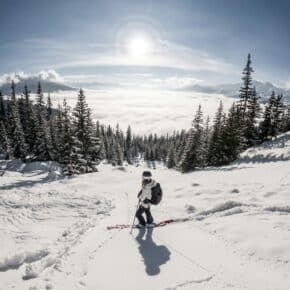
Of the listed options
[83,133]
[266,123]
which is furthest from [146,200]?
[266,123]

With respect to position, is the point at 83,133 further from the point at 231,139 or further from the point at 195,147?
the point at 231,139

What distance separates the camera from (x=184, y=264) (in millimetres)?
6805

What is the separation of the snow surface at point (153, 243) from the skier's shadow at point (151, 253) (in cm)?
3

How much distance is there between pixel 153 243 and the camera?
833 centimetres

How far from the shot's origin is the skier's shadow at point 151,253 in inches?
266

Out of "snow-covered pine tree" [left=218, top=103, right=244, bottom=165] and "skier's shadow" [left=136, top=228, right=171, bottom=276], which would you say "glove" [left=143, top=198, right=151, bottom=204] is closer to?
"skier's shadow" [left=136, top=228, right=171, bottom=276]

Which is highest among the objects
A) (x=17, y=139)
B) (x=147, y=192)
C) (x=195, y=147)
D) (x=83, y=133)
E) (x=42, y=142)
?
(x=83, y=133)

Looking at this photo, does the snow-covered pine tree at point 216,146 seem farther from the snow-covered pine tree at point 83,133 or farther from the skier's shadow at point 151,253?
the skier's shadow at point 151,253

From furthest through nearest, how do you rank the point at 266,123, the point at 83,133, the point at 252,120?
1. the point at 266,123
2. the point at 252,120
3. the point at 83,133

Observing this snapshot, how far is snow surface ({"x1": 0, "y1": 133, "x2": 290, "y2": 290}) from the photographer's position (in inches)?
242

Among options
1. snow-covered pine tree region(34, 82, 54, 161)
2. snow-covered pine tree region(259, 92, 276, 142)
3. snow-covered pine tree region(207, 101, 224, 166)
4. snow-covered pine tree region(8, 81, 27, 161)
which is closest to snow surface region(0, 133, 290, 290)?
snow-covered pine tree region(207, 101, 224, 166)

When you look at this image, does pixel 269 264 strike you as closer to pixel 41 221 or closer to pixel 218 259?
pixel 218 259

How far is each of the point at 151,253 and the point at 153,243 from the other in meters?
0.72

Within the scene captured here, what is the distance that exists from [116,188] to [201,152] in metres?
25.5
